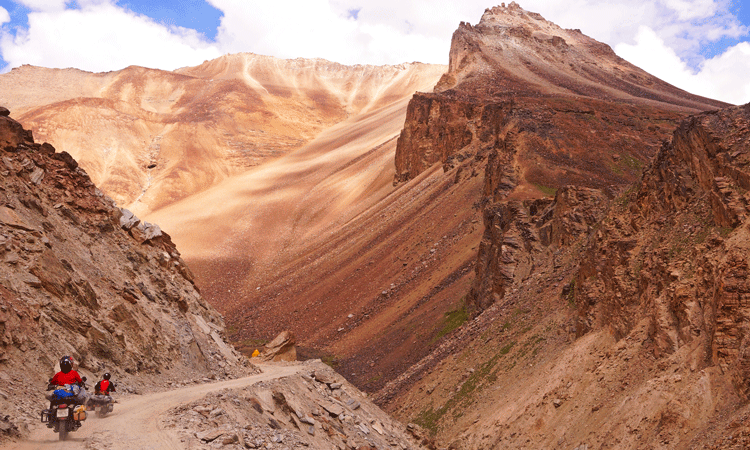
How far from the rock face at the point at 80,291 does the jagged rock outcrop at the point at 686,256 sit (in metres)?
10.3

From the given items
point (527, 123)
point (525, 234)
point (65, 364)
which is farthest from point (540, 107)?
point (65, 364)

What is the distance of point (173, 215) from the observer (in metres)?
84.5

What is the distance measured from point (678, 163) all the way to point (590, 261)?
3.62m

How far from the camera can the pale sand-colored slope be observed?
2869 inches

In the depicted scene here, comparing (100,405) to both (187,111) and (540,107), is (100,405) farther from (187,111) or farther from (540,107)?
(187,111)

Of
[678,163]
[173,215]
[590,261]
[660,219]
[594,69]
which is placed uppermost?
[594,69]

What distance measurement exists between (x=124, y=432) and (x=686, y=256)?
11989 mm

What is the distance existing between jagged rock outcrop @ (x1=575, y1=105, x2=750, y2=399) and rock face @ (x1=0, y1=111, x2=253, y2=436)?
10.3 metres

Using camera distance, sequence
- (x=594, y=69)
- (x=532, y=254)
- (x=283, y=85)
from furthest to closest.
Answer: (x=283, y=85) < (x=594, y=69) < (x=532, y=254)

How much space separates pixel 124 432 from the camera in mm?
10836

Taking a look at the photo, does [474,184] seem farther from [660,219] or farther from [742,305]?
[742,305]

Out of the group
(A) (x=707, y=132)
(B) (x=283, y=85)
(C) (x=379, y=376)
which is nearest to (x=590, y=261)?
(A) (x=707, y=132)

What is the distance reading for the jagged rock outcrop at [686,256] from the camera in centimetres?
1341

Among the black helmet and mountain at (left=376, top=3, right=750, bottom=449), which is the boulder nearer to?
mountain at (left=376, top=3, right=750, bottom=449)
